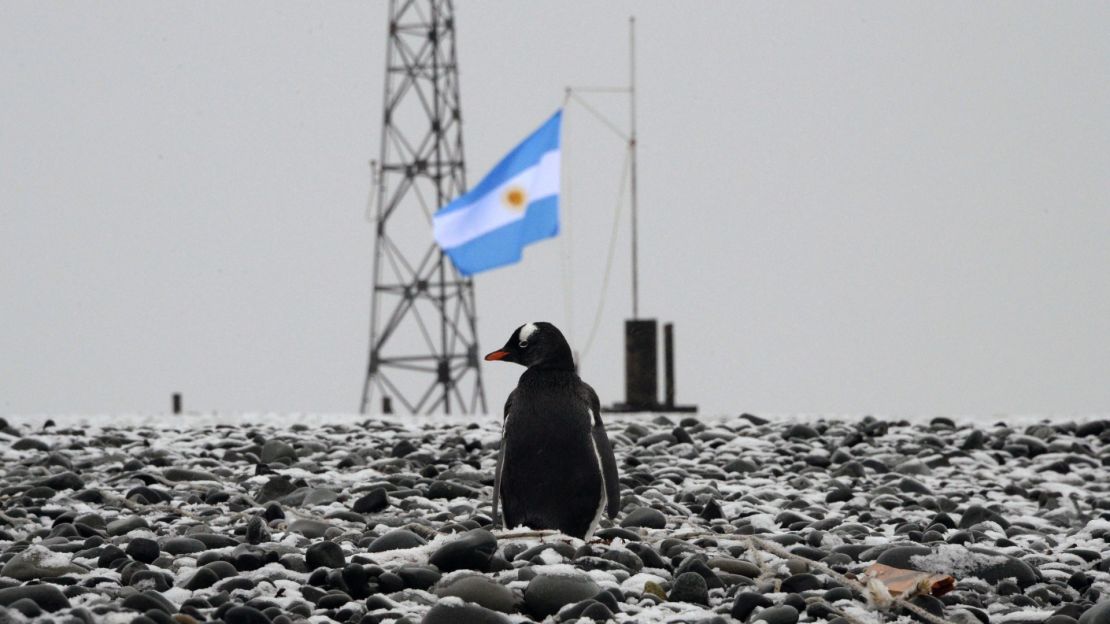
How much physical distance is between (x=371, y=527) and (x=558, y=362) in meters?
1.20

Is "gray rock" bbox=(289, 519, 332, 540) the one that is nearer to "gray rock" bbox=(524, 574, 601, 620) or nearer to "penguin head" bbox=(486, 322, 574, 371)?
"penguin head" bbox=(486, 322, 574, 371)

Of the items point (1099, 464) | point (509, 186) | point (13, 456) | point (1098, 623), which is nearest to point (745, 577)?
point (1098, 623)

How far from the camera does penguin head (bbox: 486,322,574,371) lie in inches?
217

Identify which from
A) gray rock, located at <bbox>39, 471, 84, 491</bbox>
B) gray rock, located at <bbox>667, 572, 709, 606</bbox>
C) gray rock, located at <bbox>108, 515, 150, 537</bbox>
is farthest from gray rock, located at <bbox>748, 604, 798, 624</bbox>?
gray rock, located at <bbox>39, 471, 84, 491</bbox>

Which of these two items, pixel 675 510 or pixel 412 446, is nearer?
pixel 675 510

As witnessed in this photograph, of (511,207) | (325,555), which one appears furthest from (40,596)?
(511,207)

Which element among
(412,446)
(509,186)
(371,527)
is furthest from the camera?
(509,186)

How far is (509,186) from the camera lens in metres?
18.4

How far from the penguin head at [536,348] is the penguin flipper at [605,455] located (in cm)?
20

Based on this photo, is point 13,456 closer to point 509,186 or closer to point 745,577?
point 745,577

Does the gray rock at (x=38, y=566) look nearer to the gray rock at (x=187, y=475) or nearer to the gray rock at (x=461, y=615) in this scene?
the gray rock at (x=461, y=615)

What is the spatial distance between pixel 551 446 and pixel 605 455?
0.27m

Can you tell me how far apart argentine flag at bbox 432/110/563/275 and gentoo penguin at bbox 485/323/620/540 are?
12.3m

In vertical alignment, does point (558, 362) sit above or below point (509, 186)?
below
